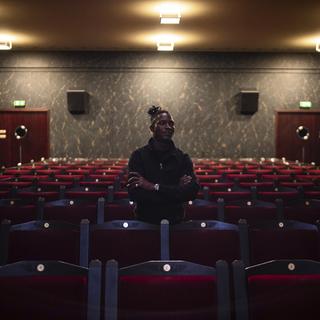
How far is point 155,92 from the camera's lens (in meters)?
16.9

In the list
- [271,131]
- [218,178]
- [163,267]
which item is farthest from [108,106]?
[163,267]

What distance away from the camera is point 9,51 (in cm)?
1686

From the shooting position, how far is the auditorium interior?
2.48m

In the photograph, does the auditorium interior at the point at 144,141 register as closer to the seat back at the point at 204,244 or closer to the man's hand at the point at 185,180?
the seat back at the point at 204,244

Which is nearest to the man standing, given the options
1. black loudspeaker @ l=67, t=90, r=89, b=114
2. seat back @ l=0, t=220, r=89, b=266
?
seat back @ l=0, t=220, r=89, b=266

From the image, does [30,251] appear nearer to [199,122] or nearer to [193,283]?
[193,283]

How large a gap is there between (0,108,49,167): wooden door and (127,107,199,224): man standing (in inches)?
526

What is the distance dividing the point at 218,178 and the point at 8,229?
17.6 ft

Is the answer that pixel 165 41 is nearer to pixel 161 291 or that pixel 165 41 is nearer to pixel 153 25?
pixel 153 25

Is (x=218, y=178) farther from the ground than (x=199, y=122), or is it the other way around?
(x=199, y=122)

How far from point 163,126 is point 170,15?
8052 mm

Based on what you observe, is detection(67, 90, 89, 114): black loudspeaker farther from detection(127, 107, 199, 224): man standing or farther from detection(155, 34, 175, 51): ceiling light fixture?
detection(127, 107, 199, 224): man standing

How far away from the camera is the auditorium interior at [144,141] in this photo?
2480 millimetres

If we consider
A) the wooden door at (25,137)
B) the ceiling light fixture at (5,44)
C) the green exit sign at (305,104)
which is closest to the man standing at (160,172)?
the ceiling light fixture at (5,44)
